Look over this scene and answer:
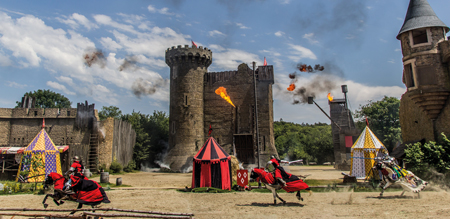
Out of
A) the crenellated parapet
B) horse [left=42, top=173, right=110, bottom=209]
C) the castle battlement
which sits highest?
the crenellated parapet

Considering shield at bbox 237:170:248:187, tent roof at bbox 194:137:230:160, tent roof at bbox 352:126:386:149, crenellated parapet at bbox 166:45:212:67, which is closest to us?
shield at bbox 237:170:248:187

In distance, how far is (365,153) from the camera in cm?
1831

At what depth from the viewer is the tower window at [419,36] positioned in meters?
15.0

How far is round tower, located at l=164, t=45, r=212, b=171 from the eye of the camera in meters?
29.5

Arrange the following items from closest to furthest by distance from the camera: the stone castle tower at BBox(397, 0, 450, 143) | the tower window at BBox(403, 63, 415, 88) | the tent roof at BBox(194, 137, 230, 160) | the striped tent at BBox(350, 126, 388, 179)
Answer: the stone castle tower at BBox(397, 0, 450, 143) < the tent roof at BBox(194, 137, 230, 160) < the tower window at BBox(403, 63, 415, 88) < the striped tent at BBox(350, 126, 388, 179)

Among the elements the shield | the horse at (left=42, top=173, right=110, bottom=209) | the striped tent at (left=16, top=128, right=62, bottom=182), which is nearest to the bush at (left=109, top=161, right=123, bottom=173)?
the striped tent at (left=16, top=128, right=62, bottom=182)

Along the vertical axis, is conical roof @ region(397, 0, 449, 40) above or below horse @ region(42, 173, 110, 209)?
above

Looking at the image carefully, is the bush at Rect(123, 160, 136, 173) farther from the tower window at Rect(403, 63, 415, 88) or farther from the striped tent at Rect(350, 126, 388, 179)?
the tower window at Rect(403, 63, 415, 88)

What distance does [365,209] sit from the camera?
8.30 meters

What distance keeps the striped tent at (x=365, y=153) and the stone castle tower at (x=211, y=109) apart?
10825 millimetres

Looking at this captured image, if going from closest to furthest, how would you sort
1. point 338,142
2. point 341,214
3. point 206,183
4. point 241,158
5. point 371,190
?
1. point 341,214
2. point 371,190
3. point 206,183
4. point 241,158
5. point 338,142

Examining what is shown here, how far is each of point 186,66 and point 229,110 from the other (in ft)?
22.8

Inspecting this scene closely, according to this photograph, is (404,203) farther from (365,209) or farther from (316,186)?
(316,186)

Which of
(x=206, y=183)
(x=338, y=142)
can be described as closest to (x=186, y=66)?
(x=206, y=183)
